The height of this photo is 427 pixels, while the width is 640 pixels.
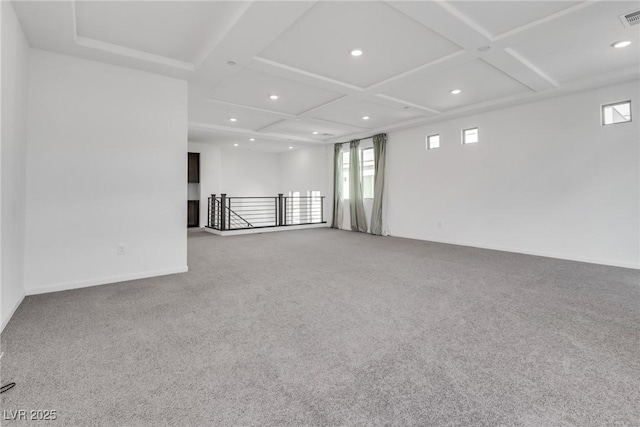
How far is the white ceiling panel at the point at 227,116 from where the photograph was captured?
5.35 metres

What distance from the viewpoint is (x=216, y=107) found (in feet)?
17.6

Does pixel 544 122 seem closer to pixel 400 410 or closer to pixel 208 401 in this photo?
pixel 400 410

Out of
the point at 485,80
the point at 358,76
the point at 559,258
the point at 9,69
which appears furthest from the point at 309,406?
the point at 559,258

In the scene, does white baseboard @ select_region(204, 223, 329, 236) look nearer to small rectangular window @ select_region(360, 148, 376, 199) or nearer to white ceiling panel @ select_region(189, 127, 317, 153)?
small rectangular window @ select_region(360, 148, 376, 199)

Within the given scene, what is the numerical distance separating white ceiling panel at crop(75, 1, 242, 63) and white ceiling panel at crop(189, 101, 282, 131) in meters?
2.02

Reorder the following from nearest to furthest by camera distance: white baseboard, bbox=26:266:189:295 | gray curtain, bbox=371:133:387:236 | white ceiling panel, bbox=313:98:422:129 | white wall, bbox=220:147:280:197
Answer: white baseboard, bbox=26:266:189:295, white ceiling panel, bbox=313:98:422:129, gray curtain, bbox=371:133:387:236, white wall, bbox=220:147:280:197

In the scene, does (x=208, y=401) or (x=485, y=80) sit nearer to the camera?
(x=208, y=401)

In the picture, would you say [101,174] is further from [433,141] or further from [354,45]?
[433,141]

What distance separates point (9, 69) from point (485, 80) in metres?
5.23

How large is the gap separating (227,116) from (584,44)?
5613mm

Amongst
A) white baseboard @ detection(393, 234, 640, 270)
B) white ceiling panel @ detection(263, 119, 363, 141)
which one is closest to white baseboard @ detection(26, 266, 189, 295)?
white ceiling panel @ detection(263, 119, 363, 141)

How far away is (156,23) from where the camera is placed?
2.72 meters

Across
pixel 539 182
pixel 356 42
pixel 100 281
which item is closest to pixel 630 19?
pixel 356 42

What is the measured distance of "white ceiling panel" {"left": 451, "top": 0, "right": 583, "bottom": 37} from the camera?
246 centimetres
